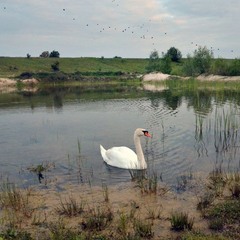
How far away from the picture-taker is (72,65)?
152 meters

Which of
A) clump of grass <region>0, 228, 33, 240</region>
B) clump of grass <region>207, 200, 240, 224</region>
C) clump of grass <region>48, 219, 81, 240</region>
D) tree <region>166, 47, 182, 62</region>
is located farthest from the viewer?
tree <region>166, 47, 182, 62</region>

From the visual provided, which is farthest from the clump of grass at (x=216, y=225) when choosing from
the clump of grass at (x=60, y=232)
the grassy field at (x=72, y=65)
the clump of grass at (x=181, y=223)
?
the grassy field at (x=72, y=65)

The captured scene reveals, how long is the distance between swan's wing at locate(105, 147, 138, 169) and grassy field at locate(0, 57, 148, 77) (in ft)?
374

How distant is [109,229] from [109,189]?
3.88 metres

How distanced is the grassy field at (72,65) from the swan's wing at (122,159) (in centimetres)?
11408

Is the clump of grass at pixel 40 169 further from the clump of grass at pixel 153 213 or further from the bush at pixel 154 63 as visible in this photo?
the bush at pixel 154 63

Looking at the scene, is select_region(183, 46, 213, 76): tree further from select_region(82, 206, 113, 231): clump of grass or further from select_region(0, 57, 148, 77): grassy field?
select_region(82, 206, 113, 231): clump of grass

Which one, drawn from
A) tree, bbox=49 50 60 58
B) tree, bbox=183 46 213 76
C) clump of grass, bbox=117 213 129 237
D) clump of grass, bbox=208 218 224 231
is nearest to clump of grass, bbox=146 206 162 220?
clump of grass, bbox=117 213 129 237

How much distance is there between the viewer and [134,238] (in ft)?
25.5

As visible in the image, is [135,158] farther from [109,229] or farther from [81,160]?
[109,229]

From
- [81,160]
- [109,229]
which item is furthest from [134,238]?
[81,160]

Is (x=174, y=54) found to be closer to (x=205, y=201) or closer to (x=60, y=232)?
(x=205, y=201)

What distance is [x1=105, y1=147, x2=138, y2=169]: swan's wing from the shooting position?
50.0 ft

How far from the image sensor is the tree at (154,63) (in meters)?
120
